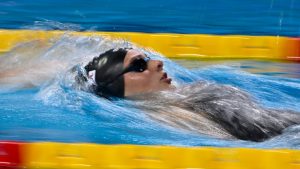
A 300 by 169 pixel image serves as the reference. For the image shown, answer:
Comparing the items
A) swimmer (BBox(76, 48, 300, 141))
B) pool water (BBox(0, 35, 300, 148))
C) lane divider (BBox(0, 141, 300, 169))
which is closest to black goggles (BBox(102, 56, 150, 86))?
swimmer (BBox(76, 48, 300, 141))

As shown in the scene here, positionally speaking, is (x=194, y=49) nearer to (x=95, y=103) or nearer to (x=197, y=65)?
(x=197, y=65)

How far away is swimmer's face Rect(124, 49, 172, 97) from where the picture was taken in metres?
3.20

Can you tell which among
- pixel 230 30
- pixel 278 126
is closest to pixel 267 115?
pixel 278 126

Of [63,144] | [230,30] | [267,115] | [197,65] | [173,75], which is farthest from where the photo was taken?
[230,30]

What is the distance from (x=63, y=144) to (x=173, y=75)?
1013 millimetres

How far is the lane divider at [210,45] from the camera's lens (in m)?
4.17

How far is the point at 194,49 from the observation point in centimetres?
423

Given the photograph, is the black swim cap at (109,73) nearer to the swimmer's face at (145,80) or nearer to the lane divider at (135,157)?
the swimmer's face at (145,80)

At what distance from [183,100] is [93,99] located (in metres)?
0.37

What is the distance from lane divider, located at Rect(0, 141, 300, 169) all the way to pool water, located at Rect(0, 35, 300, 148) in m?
0.17

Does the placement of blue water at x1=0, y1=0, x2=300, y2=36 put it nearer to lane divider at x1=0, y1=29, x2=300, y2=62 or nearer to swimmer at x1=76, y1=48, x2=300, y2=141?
lane divider at x1=0, y1=29, x2=300, y2=62

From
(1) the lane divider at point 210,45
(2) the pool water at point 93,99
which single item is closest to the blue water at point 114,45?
(2) the pool water at point 93,99

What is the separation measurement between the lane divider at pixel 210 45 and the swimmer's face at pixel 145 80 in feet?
3.12

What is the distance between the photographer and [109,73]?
3.17m
